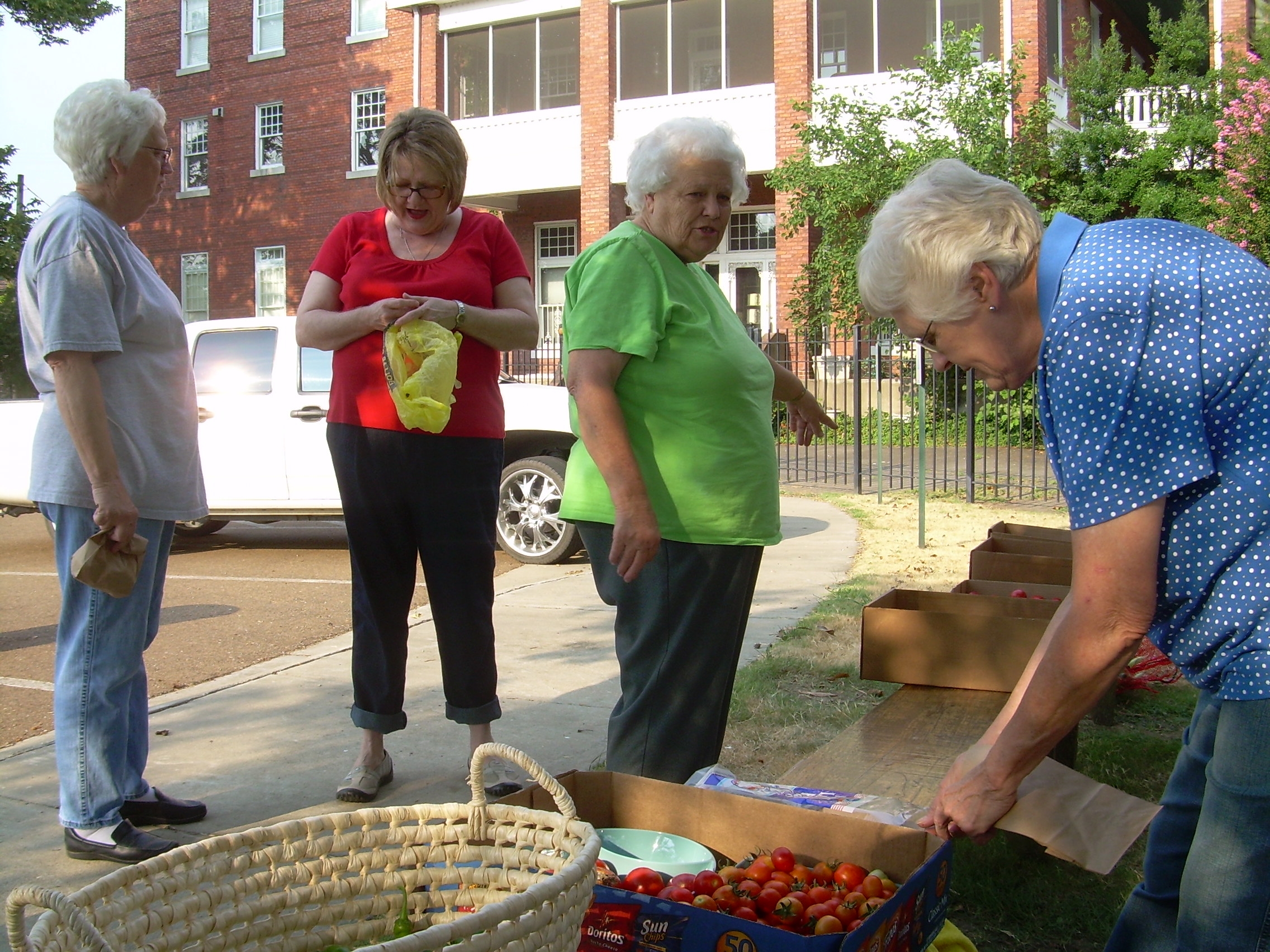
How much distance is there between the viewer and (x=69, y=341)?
9.50ft

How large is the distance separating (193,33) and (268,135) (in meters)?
3.45

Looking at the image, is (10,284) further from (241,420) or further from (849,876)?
(849,876)

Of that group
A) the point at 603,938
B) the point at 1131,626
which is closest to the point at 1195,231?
the point at 1131,626

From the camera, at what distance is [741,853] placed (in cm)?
212

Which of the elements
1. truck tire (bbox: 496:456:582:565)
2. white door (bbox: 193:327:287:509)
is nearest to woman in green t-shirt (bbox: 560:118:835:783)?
truck tire (bbox: 496:456:582:565)

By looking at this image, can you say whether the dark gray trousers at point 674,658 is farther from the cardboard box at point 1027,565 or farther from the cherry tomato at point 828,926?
the cardboard box at point 1027,565

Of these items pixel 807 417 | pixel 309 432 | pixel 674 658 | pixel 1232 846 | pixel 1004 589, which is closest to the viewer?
pixel 1232 846

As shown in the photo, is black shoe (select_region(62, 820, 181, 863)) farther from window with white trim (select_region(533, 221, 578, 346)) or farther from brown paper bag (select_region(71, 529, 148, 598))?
window with white trim (select_region(533, 221, 578, 346))

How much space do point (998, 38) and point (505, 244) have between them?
1807 cm

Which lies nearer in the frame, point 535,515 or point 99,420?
point 99,420

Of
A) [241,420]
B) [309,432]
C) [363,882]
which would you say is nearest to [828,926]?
[363,882]

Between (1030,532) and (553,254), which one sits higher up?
(553,254)

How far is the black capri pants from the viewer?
3447mm

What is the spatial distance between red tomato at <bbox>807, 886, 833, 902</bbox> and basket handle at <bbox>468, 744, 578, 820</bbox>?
40cm
